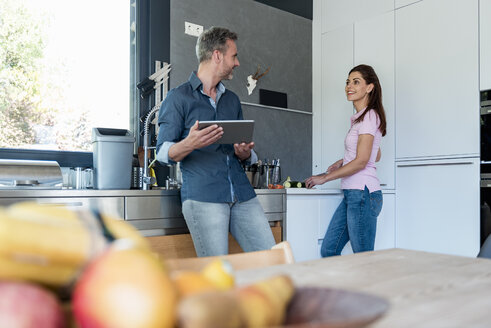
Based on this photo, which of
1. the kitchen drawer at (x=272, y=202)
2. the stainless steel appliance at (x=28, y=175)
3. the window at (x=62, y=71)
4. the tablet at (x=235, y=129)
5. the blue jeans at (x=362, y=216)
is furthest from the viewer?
the kitchen drawer at (x=272, y=202)

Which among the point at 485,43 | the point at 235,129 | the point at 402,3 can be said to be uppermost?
the point at 402,3

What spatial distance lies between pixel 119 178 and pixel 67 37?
3.43 ft

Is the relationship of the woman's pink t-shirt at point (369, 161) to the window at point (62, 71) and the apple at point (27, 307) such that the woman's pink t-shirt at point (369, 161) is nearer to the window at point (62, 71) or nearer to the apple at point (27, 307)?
the window at point (62, 71)

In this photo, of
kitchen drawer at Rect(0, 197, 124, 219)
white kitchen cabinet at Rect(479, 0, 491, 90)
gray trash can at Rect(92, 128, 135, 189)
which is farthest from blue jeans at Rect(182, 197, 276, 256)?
white kitchen cabinet at Rect(479, 0, 491, 90)

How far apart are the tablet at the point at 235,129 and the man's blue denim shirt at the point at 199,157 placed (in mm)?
151

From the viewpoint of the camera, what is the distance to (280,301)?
35cm

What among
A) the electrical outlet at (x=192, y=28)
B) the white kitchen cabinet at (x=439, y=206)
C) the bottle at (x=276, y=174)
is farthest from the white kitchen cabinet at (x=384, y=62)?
the electrical outlet at (x=192, y=28)

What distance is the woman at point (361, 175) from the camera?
2.44 meters

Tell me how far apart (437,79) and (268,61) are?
4.28ft

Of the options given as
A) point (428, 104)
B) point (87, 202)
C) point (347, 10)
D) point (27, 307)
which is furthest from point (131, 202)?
point (347, 10)

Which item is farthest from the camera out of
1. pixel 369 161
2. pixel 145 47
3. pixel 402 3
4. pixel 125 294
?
pixel 402 3

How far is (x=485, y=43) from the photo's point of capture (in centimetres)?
282

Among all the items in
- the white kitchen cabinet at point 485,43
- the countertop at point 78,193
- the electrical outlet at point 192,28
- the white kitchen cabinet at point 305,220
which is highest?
the electrical outlet at point 192,28

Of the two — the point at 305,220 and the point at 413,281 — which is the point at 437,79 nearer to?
the point at 305,220
